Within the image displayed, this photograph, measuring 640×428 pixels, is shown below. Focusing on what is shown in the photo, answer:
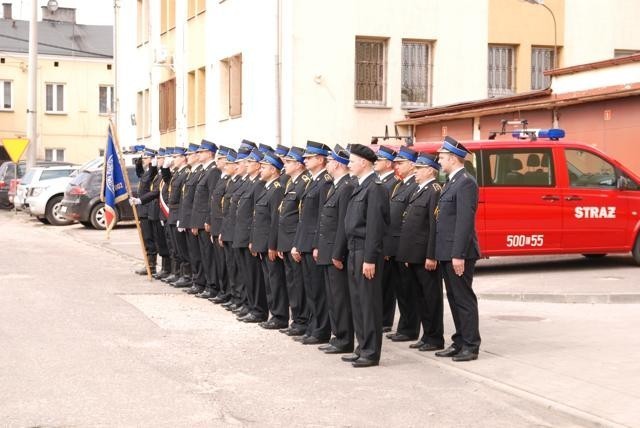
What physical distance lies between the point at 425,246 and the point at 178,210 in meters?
5.76

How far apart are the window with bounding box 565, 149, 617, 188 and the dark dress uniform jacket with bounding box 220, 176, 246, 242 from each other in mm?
5403

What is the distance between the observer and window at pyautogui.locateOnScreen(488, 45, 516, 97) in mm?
29266

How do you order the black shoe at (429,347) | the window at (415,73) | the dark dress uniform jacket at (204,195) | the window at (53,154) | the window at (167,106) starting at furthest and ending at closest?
the window at (53,154) < the window at (167,106) < the window at (415,73) < the dark dress uniform jacket at (204,195) < the black shoe at (429,347)

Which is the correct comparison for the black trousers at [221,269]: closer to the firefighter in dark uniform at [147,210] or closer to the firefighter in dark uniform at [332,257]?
the firefighter in dark uniform at [147,210]

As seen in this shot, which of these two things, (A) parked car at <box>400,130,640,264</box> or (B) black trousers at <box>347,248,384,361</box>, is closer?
(B) black trousers at <box>347,248,384,361</box>

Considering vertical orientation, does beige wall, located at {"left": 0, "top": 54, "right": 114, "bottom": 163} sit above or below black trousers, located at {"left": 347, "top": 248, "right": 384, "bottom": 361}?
above

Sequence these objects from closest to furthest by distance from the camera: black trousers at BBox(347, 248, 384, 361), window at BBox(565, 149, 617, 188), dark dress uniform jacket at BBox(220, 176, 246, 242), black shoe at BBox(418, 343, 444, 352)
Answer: black trousers at BBox(347, 248, 384, 361) → black shoe at BBox(418, 343, 444, 352) → dark dress uniform jacket at BBox(220, 176, 246, 242) → window at BBox(565, 149, 617, 188)

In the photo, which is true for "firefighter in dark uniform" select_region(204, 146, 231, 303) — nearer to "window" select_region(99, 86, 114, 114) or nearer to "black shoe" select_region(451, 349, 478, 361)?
"black shoe" select_region(451, 349, 478, 361)

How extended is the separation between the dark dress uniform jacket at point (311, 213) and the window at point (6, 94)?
169 feet

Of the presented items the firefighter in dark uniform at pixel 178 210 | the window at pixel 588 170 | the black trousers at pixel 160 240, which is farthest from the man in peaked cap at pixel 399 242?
the black trousers at pixel 160 240

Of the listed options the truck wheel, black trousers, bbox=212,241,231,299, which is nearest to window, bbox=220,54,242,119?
the truck wheel

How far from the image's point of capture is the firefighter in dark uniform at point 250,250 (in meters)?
13.1

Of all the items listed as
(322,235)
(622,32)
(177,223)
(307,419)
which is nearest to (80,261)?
(177,223)

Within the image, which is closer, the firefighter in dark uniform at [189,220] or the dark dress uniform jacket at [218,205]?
the dark dress uniform jacket at [218,205]
